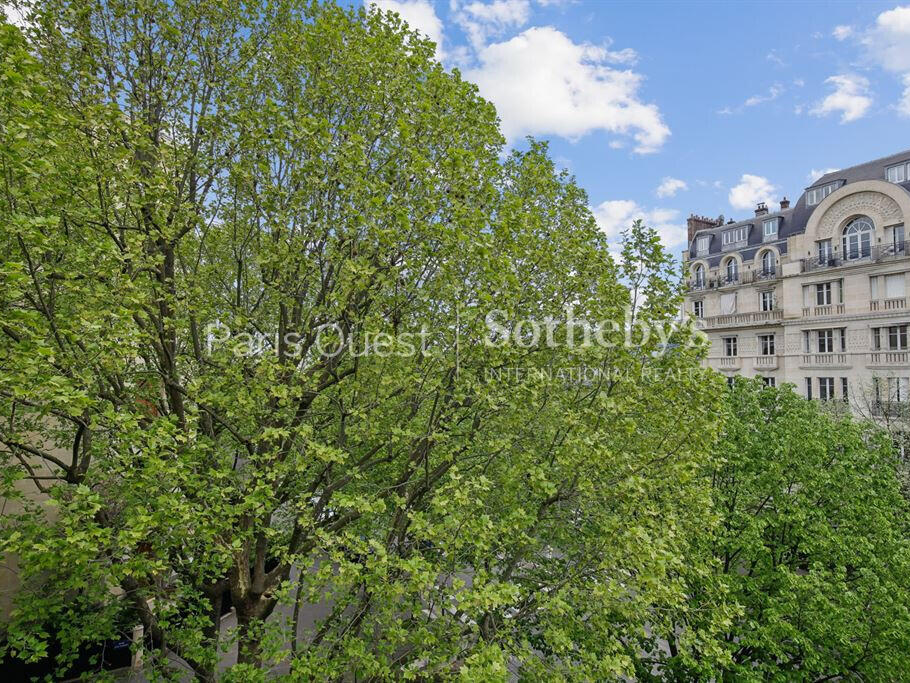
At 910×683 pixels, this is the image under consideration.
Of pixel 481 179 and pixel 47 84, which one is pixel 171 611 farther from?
pixel 481 179

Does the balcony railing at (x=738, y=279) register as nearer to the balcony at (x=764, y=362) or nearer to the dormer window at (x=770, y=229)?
the dormer window at (x=770, y=229)

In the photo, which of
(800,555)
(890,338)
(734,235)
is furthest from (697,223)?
(800,555)

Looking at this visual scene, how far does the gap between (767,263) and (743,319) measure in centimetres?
A: 464

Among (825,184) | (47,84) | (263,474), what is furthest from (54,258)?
(825,184)

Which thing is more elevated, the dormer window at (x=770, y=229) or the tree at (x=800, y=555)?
the dormer window at (x=770, y=229)

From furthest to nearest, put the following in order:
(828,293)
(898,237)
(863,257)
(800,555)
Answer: (828,293)
(863,257)
(898,237)
(800,555)

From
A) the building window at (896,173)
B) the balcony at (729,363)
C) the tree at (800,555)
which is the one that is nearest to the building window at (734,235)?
the building window at (896,173)

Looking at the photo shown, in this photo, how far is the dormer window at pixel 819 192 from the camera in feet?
115

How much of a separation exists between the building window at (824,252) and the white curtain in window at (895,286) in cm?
360

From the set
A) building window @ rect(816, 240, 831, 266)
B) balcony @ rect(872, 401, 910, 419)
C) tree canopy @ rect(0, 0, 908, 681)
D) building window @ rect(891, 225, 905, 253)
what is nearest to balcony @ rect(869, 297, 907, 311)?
building window @ rect(891, 225, 905, 253)

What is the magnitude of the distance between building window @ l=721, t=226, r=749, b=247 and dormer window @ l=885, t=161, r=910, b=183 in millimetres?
9669

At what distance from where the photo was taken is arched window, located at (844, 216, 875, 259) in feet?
102

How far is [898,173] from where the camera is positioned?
3089cm

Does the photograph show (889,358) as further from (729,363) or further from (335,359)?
(335,359)
